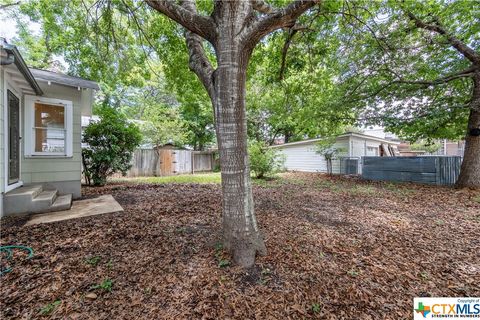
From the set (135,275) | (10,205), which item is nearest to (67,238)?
(135,275)

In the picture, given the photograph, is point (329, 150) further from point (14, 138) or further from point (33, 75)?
point (14, 138)

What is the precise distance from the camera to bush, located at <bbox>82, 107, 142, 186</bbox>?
23.1ft

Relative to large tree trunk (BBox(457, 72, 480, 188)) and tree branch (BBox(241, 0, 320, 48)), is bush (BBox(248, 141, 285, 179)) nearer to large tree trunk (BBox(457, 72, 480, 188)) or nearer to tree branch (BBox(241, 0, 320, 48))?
large tree trunk (BBox(457, 72, 480, 188))

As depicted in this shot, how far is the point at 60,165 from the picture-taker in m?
4.99

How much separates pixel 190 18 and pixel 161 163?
1156 centimetres

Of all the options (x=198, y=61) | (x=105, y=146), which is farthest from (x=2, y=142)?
(x=105, y=146)

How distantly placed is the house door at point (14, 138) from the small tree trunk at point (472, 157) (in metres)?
12.2

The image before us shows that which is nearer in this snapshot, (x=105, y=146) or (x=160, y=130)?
(x=105, y=146)

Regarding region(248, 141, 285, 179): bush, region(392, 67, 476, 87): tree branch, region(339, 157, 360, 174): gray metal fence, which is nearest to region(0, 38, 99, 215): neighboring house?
region(248, 141, 285, 179): bush

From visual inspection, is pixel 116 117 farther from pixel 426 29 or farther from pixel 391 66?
pixel 426 29

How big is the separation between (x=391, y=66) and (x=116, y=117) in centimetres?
962

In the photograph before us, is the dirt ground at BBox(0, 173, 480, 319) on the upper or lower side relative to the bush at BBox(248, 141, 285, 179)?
lower

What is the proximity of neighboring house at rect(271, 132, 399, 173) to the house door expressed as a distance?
11.4 metres

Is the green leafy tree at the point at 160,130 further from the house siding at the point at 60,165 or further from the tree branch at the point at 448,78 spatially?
the tree branch at the point at 448,78
